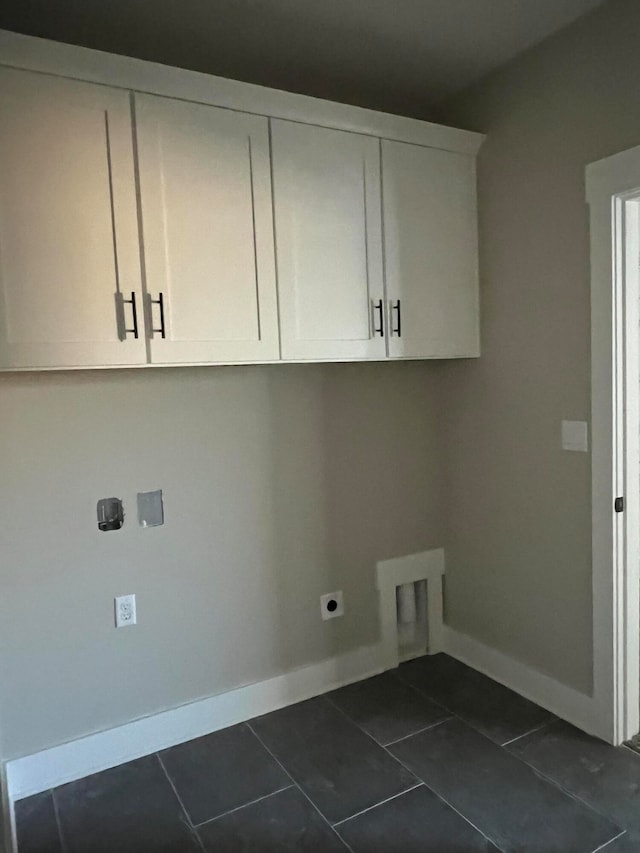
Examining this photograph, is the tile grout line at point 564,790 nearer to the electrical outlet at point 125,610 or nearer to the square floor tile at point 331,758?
the square floor tile at point 331,758

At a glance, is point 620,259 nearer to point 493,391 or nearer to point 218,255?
point 493,391

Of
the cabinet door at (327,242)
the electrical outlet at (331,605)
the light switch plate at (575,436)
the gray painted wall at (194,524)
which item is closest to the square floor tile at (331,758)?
the gray painted wall at (194,524)

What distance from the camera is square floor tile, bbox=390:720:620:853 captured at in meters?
1.92

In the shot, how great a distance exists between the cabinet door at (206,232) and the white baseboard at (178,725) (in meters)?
1.40

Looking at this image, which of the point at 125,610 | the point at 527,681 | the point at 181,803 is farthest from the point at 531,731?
the point at 125,610

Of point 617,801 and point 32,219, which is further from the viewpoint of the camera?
point 617,801

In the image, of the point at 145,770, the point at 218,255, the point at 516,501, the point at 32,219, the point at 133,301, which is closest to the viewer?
the point at 32,219

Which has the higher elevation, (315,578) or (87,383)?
(87,383)

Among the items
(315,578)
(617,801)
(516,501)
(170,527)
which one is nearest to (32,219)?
(170,527)

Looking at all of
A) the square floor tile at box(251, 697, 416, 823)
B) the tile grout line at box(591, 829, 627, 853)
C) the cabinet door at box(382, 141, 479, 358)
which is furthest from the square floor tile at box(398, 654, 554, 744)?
the cabinet door at box(382, 141, 479, 358)

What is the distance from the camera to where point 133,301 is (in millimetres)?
2004

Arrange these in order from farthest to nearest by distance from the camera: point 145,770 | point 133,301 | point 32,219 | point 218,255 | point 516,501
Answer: point 516,501 → point 145,770 → point 218,255 → point 133,301 → point 32,219

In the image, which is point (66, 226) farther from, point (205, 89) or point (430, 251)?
point (430, 251)

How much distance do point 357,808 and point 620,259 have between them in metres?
2.03
